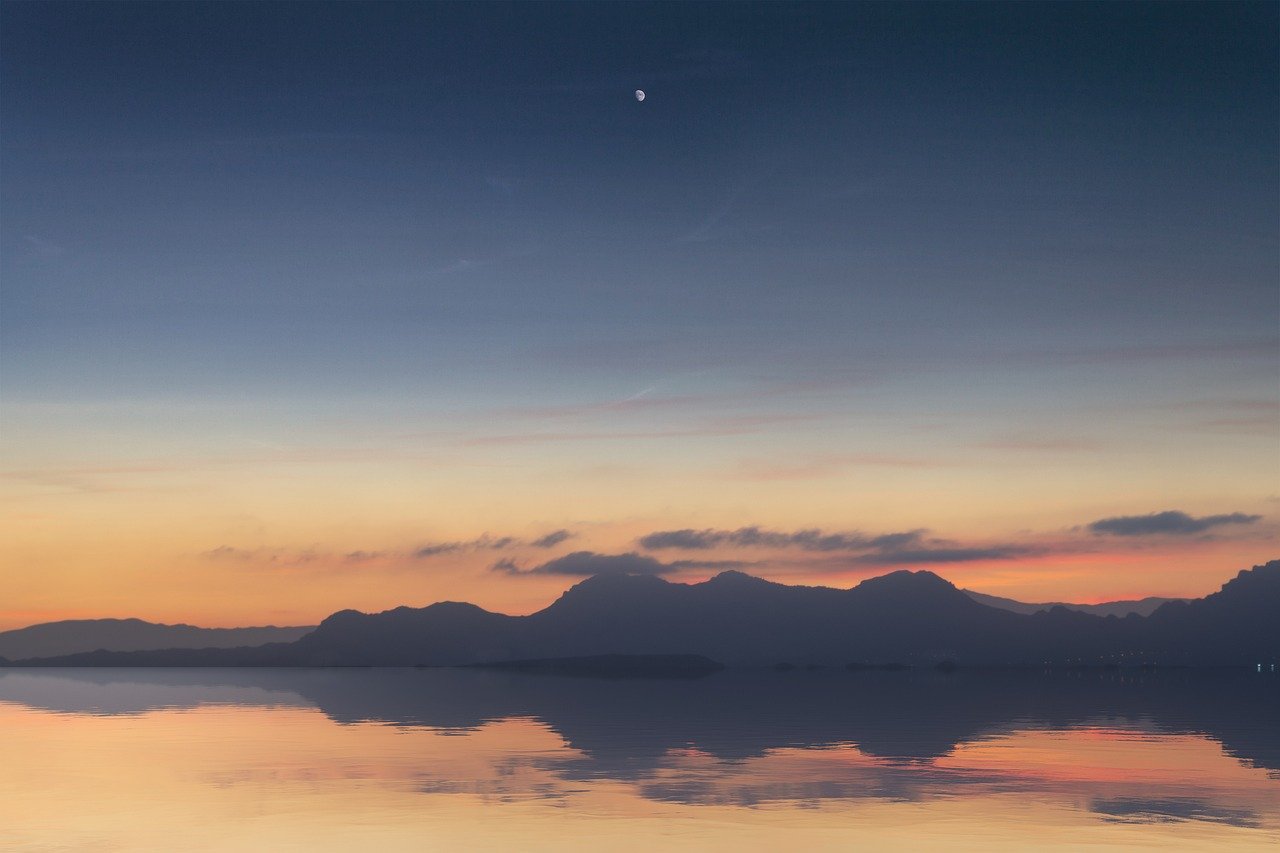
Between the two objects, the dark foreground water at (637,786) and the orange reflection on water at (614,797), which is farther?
the dark foreground water at (637,786)

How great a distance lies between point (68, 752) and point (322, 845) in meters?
43.5

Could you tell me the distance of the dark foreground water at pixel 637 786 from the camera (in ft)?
138

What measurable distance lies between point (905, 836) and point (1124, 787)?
18.9 m

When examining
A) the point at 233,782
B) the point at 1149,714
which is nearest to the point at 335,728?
the point at 233,782

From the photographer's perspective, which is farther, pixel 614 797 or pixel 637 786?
pixel 637 786

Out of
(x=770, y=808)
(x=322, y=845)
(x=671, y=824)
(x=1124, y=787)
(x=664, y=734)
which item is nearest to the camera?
(x=322, y=845)

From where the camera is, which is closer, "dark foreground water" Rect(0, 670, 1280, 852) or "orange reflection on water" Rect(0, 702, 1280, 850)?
"orange reflection on water" Rect(0, 702, 1280, 850)

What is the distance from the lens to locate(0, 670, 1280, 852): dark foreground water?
42031 millimetres

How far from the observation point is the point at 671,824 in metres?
43.4

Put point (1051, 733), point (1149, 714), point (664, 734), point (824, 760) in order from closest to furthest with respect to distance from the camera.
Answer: point (824, 760), point (664, 734), point (1051, 733), point (1149, 714)

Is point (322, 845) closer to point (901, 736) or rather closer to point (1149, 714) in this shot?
point (901, 736)

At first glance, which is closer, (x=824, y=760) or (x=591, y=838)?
(x=591, y=838)

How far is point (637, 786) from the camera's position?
53781 millimetres

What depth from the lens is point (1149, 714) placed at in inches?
5069
